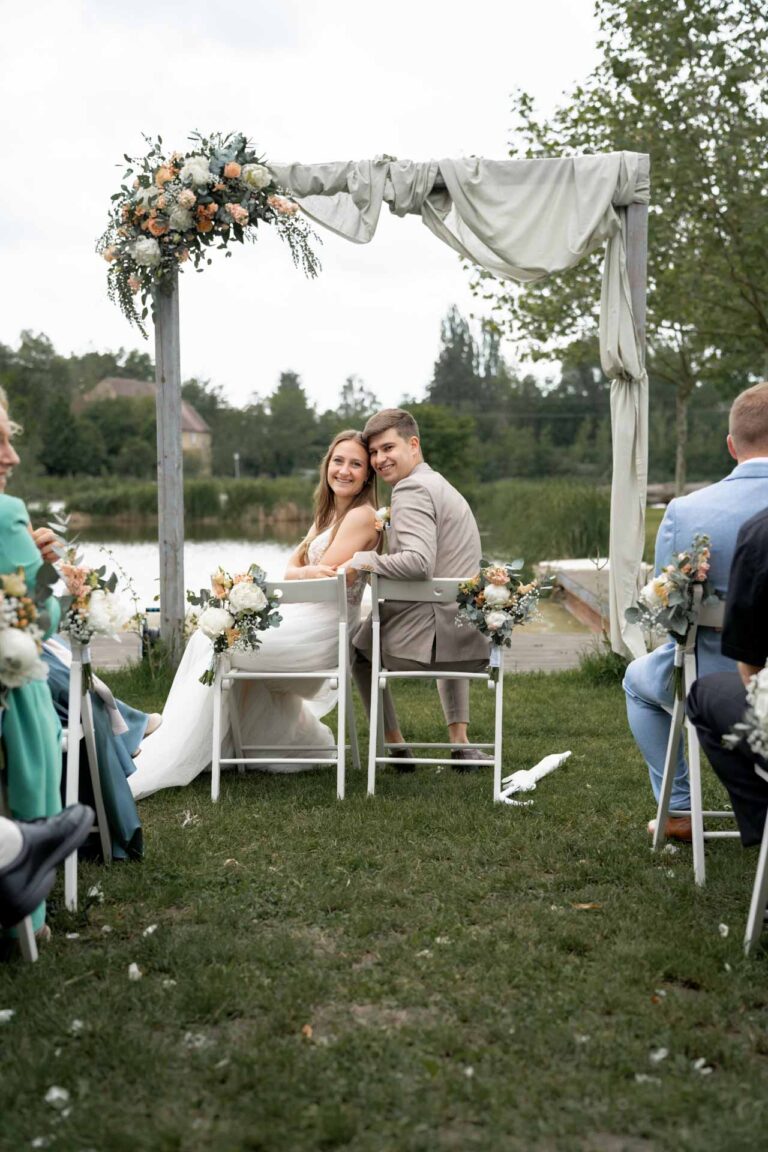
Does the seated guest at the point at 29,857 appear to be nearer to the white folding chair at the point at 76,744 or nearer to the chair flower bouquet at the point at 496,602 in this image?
the white folding chair at the point at 76,744

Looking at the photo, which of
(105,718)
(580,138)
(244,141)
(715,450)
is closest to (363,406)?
(715,450)

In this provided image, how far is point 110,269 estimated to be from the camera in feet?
23.1

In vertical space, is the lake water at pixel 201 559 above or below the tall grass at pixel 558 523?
below

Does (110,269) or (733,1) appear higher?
(733,1)

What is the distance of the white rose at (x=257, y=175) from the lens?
6.61 meters

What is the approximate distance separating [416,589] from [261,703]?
1.05 meters

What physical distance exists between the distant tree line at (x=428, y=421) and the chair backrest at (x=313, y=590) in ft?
78.0

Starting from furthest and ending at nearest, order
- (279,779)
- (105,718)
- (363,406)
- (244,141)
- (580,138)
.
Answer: (363,406)
(580,138)
(244,141)
(279,779)
(105,718)

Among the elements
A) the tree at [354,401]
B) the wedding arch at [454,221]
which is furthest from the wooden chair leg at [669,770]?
the tree at [354,401]

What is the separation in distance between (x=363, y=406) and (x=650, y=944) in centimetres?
4329

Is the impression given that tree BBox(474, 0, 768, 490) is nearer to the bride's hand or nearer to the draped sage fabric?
the draped sage fabric

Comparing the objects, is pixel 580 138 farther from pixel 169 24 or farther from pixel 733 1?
pixel 169 24

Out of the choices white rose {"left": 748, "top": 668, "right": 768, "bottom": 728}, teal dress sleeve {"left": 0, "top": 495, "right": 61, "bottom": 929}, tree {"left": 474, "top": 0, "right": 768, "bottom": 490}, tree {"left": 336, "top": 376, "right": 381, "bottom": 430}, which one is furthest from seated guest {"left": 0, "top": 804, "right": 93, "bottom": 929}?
tree {"left": 336, "top": 376, "right": 381, "bottom": 430}

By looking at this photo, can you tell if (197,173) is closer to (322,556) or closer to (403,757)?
(322,556)
